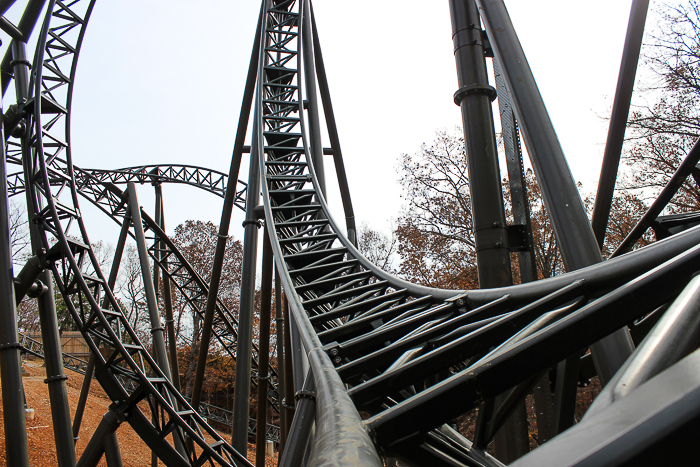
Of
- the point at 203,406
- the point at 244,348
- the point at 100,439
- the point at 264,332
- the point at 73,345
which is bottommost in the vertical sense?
the point at 203,406

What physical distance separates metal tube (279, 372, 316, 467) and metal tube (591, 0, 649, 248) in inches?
91.7

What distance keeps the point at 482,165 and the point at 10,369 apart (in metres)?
4.85

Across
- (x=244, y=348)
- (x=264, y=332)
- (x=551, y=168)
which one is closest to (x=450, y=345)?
(x=551, y=168)

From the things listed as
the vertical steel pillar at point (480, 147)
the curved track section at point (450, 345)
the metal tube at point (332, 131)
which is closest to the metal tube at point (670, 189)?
the vertical steel pillar at point (480, 147)

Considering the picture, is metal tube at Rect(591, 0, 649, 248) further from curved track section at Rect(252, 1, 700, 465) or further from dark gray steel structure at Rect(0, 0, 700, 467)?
curved track section at Rect(252, 1, 700, 465)

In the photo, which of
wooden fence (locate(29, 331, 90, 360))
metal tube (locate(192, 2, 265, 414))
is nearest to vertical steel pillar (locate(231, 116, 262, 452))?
metal tube (locate(192, 2, 265, 414))

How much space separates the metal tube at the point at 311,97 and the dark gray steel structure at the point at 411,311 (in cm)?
3

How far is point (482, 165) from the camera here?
12.2ft

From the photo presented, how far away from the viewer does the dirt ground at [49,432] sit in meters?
9.56

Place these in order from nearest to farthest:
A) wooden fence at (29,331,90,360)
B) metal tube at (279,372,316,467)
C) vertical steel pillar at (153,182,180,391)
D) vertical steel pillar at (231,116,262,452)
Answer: metal tube at (279,372,316,467) < vertical steel pillar at (231,116,262,452) < vertical steel pillar at (153,182,180,391) < wooden fence at (29,331,90,360)

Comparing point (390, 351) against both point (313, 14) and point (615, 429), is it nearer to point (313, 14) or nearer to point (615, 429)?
point (615, 429)

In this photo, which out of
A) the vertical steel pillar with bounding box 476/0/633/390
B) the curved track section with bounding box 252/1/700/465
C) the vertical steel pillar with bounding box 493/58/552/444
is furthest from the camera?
the vertical steel pillar with bounding box 493/58/552/444

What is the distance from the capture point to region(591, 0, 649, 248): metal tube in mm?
3451

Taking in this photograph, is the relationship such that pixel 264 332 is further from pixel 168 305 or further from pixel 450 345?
pixel 450 345
